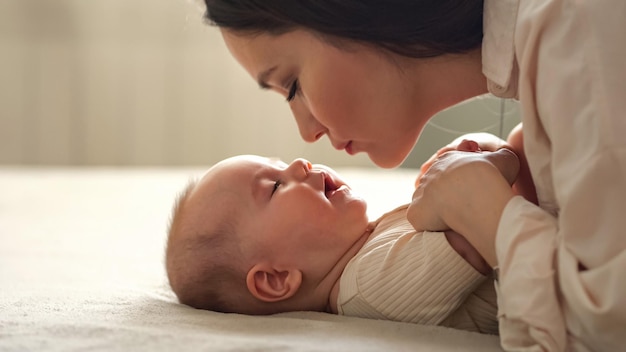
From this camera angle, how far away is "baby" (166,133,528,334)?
998mm

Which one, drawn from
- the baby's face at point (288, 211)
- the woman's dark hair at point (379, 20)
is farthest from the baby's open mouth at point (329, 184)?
the woman's dark hair at point (379, 20)

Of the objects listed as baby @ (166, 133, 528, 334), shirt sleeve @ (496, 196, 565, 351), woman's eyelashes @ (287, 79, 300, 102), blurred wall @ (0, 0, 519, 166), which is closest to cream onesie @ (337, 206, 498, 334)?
baby @ (166, 133, 528, 334)

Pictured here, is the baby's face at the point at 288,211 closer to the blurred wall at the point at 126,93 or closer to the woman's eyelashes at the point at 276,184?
the woman's eyelashes at the point at 276,184

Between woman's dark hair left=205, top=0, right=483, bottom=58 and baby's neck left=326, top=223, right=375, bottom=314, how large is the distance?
0.28 metres

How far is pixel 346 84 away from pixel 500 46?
0.21 metres

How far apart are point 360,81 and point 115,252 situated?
745 millimetres

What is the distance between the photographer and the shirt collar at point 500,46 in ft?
3.04

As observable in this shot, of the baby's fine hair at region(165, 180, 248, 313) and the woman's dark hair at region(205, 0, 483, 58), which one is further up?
the woman's dark hair at region(205, 0, 483, 58)

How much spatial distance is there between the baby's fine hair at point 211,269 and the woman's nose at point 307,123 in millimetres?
172

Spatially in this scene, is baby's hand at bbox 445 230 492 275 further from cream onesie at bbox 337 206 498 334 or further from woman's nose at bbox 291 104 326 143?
woman's nose at bbox 291 104 326 143

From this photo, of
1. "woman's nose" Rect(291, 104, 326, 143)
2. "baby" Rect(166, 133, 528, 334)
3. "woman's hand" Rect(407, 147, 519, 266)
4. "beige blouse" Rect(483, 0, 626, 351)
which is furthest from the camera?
"woman's nose" Rect(291, 104, 326, 143)

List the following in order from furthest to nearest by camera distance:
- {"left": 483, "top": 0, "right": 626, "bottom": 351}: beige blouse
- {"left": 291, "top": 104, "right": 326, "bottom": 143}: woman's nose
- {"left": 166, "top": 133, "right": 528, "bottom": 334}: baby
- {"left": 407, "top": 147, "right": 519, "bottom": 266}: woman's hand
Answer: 1. {"left": 291, "top": 104, "right": 326, "bottom": 143}: woman's nose
2. {"left": 166, "top": 133, "right": 528, "bottom": 334}: baby
3. {"left": 407, "top": 147, "right": 519, "bottom": 266}: woman's hand
4. {"left": 483, "top": 0, "right": 626, "bottom": 351}: beige blouse

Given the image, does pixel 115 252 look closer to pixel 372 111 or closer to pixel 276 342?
pixel 372 111

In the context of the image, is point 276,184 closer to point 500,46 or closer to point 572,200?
point 500,46
